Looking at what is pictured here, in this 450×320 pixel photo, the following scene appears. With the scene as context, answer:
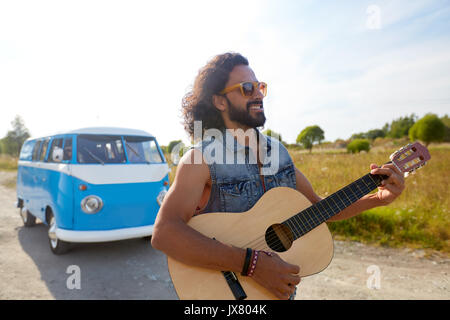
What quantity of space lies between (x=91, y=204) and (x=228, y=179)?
3.65m

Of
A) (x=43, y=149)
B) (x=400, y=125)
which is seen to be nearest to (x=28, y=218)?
(x=43, y=149)

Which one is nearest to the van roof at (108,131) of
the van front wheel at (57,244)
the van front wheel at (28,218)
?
the van front wheel at (57,244)

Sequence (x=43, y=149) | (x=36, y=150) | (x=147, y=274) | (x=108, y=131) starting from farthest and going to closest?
1. (x=36, y=150)
2. (x=43, y=149)
3. (x=108, y=131)
4. (x=147, y=274)

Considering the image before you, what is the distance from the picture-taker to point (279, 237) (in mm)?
1638

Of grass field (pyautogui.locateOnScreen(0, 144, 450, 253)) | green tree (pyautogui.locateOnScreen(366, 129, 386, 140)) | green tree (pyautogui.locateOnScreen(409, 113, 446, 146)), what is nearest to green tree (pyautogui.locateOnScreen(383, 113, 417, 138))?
green tree (pyautogui.locateOnScreen(366, 129, 386, 140))

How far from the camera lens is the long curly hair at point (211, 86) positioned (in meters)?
1.70

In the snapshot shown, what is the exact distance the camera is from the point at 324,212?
5.42 ft

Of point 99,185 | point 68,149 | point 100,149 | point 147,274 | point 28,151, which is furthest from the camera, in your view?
point 28,151

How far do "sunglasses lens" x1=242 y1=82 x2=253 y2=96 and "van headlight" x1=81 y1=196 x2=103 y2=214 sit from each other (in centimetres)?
366

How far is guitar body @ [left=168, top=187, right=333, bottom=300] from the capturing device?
4.64 feet

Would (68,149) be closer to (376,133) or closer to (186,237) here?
(186,237)
